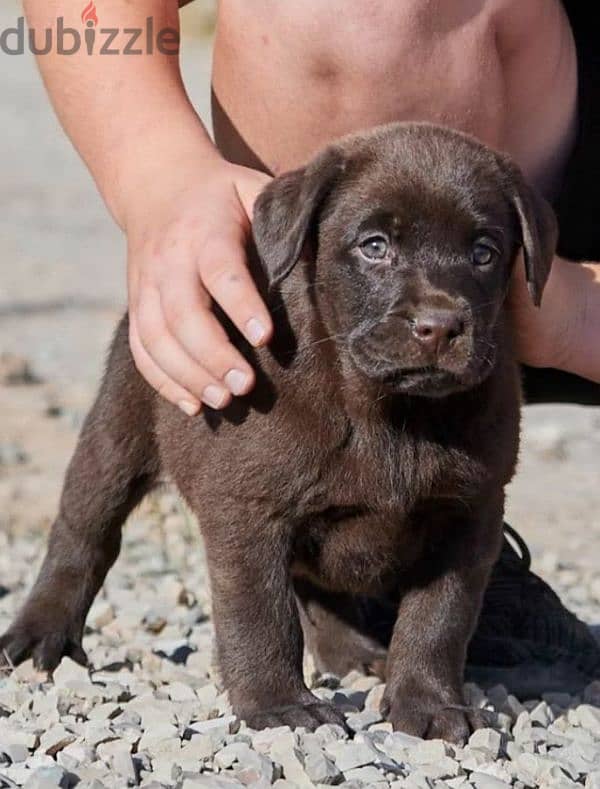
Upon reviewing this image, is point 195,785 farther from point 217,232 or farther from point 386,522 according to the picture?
point 217,232

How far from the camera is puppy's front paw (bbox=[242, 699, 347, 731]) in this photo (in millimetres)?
3193

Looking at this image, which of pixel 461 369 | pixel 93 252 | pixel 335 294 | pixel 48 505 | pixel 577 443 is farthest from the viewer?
pixel 93 252

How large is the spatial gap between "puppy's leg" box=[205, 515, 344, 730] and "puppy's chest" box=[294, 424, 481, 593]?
0.10 m

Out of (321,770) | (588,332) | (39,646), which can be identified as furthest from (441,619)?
(39,646)

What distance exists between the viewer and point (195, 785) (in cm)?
284

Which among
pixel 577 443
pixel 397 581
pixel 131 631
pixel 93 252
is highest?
pixel 397 581

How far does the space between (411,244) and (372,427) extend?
36 cm

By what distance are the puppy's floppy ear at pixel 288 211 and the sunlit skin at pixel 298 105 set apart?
0.24 feet

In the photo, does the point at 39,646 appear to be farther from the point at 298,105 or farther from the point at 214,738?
the point at 298,105

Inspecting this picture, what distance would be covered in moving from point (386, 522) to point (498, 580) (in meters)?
0.95

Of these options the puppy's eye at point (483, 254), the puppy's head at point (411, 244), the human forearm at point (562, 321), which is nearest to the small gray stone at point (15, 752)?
the puppy's head at point (411, 244)

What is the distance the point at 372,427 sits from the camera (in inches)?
132

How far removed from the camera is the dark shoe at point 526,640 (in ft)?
13.0

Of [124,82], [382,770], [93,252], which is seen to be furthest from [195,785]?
[93,252]
